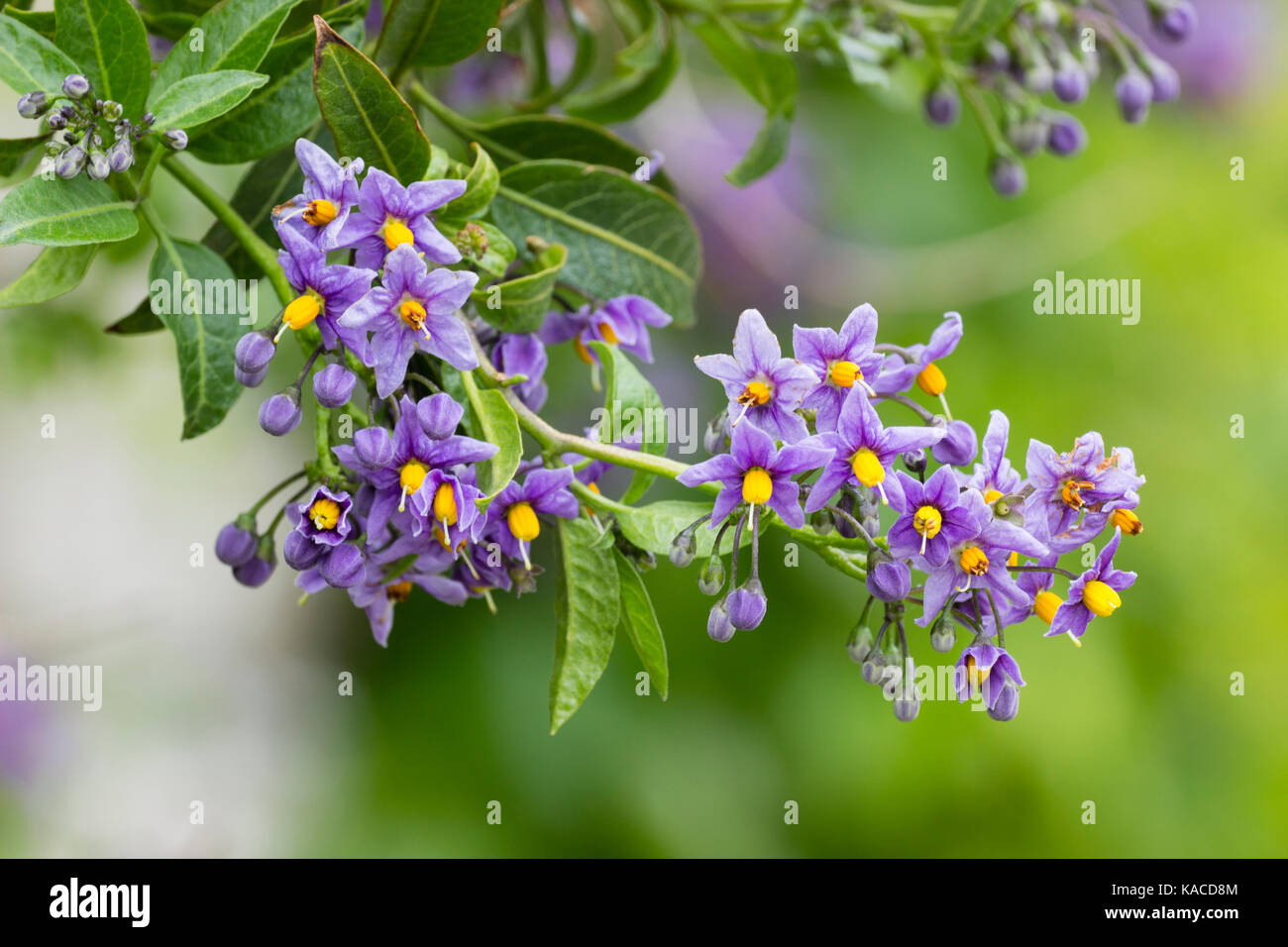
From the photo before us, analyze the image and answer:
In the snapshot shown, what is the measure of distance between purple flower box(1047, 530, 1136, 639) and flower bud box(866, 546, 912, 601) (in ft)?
0.30

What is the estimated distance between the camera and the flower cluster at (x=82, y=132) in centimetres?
59

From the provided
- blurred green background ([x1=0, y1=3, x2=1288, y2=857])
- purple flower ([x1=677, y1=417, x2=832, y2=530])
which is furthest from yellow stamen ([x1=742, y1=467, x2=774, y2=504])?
blurred green background ([x1=0, y1=3, x2=1288, y2=857])

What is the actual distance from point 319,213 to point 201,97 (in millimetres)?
102

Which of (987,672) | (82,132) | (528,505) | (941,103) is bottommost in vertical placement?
(987,672)

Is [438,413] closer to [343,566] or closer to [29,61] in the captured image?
[343,566]

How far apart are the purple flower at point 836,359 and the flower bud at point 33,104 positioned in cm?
42

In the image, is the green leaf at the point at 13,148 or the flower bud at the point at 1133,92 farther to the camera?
the flower bud at the point at 1133,92

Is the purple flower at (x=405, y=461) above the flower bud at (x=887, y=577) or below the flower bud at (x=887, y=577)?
above

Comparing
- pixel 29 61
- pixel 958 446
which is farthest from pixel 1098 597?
pixel 29 61

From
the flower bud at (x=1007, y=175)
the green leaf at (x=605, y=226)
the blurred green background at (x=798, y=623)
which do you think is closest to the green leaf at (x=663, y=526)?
the green leaf at (x=605, y=226)

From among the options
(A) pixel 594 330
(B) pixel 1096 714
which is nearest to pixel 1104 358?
(B) pixel 1096 714

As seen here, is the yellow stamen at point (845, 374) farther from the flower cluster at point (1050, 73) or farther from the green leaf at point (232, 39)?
the flower cluster at point (1050, 73)

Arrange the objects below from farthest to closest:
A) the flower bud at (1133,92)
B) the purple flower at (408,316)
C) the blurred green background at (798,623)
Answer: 1. the blurred green background at (798,623)
2. the flower bud at (1133,92)
3. the purple flower at (408,316)

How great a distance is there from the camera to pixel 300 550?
60cm
